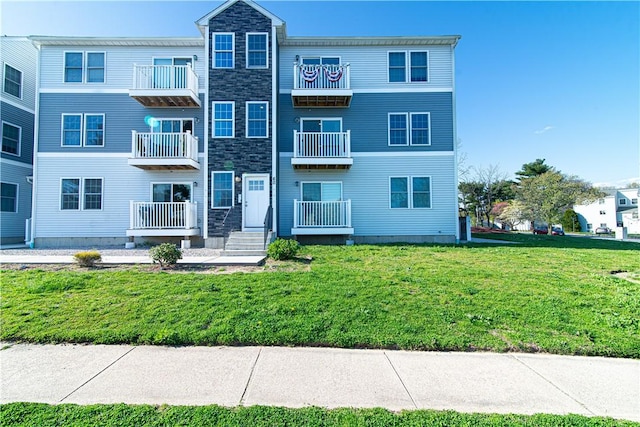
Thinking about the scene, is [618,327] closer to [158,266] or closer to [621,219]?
[158,266]

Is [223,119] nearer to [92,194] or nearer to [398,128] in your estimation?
[92,194]

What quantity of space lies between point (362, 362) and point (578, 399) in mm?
2136

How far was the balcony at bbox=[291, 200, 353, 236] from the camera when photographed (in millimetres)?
12461

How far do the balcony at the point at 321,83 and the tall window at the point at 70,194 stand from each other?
10409 mm

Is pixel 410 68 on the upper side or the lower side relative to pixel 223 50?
lower

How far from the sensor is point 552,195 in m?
31.0

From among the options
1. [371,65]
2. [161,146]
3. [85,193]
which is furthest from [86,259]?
[371,65]

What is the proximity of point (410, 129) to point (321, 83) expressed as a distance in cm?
455

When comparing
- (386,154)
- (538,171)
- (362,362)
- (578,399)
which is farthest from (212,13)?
(538,171)

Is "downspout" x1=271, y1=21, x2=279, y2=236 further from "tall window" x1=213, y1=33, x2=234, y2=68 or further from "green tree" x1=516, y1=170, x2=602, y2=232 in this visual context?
"green tree" x1=516, y1=170, x2=602, y2=232

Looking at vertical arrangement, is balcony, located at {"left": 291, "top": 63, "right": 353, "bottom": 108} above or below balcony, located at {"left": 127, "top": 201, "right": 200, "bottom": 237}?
above

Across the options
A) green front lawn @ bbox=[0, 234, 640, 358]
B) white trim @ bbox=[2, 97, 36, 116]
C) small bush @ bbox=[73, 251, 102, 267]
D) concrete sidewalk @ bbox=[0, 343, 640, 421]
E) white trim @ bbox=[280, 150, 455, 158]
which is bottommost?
concrete sidewalk @ bbox=[0, 343, 640, 421]

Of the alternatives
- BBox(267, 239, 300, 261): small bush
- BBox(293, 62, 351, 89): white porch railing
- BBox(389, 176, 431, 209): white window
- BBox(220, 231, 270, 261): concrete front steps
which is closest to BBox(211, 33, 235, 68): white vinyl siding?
BBox(293, 62, 351, 89): white porch railing

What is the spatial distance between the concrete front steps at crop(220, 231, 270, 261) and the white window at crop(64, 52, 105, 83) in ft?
32.3
